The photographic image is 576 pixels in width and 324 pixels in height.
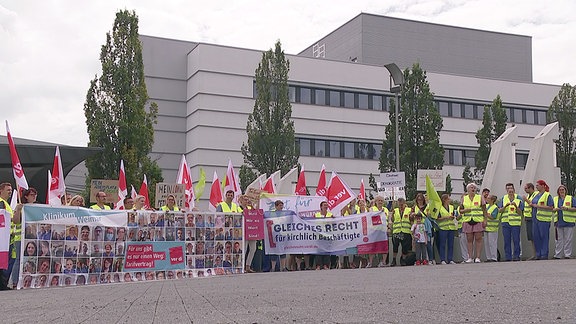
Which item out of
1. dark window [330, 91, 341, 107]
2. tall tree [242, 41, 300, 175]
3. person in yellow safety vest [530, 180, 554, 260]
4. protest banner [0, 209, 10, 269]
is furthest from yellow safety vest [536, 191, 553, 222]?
dark window [330, 91, 341, 107]

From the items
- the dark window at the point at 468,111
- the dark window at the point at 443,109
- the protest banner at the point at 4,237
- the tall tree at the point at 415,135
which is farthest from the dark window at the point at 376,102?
the protest banner at the point at 4,237

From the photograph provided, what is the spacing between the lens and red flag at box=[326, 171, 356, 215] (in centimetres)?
2181

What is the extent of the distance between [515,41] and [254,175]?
39.3m

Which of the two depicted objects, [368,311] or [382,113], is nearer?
[368,311]

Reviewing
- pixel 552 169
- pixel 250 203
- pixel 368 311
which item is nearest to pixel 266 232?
pixel 250 203

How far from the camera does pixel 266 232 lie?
1917 centimetres

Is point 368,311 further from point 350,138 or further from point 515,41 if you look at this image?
point 515,41

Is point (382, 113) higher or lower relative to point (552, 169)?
higher

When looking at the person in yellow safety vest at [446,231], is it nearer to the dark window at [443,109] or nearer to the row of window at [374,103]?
the row of window at [374,103]

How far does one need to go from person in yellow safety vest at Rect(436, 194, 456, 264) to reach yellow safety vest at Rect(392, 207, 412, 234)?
908 millimetres

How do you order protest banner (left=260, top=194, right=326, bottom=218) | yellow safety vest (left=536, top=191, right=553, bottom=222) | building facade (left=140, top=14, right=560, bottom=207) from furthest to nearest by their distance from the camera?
building facade (left=140, top=14, right=560, bottom=207) → protest banner (left=260, top=194, right=326, bottom=218) → yellow safety vest (left=536, top=191, right=553, bottom=222)

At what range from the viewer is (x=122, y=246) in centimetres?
1611

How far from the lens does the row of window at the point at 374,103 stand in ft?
192

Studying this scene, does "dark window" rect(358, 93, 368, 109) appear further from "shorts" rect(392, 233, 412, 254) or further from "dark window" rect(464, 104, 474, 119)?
"shorts" rect(392, 233, 412, 254)
